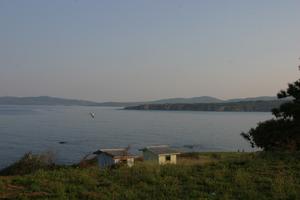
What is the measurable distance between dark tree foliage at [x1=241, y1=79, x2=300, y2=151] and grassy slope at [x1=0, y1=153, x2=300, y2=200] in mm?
14979

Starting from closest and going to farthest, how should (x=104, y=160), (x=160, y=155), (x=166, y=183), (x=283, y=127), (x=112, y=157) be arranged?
(x=166, y=183) → (x=283, y=127) → (x=112, y=157) → (x=104, y=160) → (x=160, y=155)

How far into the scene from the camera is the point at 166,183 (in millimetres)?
12422

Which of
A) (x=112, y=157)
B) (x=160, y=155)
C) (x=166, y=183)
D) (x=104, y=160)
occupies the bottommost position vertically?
(x=104, y=160)

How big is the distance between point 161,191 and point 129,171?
3.73 meters

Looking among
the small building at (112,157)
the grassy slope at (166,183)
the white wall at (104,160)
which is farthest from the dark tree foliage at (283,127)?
the grassy slope at (166,183)

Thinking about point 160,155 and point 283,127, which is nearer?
point 283,127

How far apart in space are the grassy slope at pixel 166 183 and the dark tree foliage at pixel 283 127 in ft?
49.1

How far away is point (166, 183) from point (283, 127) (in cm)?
2086

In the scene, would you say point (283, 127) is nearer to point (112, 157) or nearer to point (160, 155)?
point (160, 155)

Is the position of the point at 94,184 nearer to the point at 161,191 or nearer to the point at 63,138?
the point at 161,191

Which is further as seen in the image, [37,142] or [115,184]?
[37,142]

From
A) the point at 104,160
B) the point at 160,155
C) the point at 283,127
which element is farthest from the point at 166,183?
the point at 160,155

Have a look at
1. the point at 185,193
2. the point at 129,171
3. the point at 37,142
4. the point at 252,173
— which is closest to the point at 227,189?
the point at 185,193

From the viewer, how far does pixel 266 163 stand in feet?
53.5
